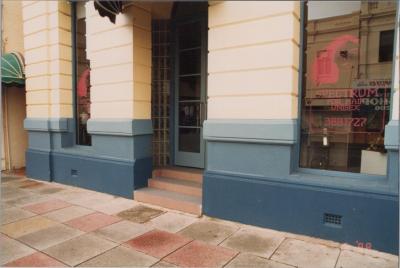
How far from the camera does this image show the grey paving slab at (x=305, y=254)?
3314mm

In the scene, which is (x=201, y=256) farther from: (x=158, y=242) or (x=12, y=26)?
(x=12, y=26)

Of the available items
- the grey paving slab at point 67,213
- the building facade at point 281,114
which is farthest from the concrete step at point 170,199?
the grey paving slab at point 67,213

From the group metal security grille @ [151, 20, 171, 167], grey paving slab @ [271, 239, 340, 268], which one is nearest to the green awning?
metal security grille @ [151, 20, 171, 167]

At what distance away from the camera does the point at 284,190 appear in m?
4.05

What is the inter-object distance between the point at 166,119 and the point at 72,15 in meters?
3.18

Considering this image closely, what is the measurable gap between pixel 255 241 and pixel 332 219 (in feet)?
3.23

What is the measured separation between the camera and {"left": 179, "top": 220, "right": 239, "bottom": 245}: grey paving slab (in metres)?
3.95

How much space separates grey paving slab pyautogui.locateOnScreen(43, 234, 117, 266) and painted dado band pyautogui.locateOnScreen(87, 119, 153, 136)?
2.06m

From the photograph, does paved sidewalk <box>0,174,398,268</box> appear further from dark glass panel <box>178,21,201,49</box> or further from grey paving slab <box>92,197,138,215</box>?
dark glass panel <box>178,21,201,49</box>

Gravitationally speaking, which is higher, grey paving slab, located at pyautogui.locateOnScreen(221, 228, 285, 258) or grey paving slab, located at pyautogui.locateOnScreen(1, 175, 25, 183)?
grey paving slab, located at pyautogui.locateOnScreen(221, 228, 285, 258)

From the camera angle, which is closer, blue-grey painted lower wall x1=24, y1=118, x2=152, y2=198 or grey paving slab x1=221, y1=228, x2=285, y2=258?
grey paving slab x1=221, y1=228, x2=285, y2=258

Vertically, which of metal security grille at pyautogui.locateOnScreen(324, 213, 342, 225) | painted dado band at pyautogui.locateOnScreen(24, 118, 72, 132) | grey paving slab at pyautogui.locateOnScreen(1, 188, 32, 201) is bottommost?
grey paving slab at pyautogui.locateOnScreen(1, 188, 32, 201)

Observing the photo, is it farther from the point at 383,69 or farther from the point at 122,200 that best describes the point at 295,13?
the point at 122,200

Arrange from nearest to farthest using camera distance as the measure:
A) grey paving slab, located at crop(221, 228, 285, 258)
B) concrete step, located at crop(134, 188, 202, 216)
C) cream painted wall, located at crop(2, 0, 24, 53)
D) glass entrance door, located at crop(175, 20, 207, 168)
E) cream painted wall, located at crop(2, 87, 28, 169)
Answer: grey paving slab, located at crop(221, 228, 285, 258)
concrete step, located at crop(134, 188, 202, 216)
glass entrance door, located at crop(175, 20, 207, 168)
cream painted wall, located at crop(2, 0, 24, 53)
cream painted wall, located at crop(2, 87, 28, 169)
